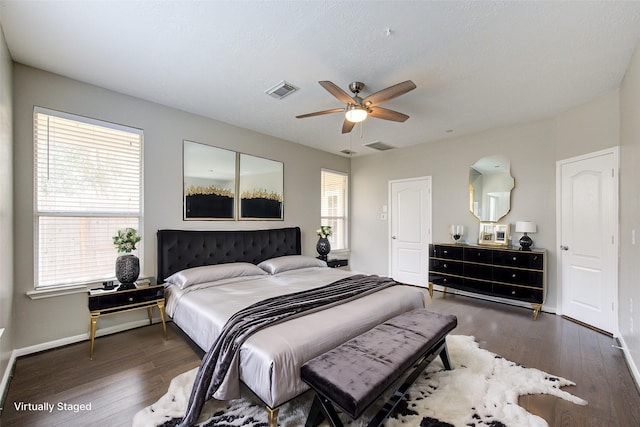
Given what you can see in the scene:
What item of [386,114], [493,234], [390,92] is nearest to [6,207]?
[390,92]

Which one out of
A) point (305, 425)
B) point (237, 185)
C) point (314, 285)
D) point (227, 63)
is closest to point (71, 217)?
point (237, 185)

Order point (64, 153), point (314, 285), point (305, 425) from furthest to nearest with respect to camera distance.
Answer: point (314, 285) < point (64, 153) < point (305, 425)

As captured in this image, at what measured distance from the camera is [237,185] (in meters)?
4.24

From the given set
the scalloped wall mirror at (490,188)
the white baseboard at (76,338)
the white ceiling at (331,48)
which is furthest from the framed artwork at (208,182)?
the scalloped wall mirror at (490,188)

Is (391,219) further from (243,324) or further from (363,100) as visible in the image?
(243,324)

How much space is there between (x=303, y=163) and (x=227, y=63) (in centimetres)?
281

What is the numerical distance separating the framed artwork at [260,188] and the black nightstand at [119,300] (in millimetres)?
1668

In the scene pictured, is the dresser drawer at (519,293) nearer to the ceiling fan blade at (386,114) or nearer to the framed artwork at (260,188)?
the ceiling fan blade at (386,114)

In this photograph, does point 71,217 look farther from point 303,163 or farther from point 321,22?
point 303,163

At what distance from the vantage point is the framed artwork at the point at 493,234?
4211 millimetres

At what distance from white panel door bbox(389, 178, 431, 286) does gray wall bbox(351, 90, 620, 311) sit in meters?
0.16

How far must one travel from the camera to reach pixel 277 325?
6.41 ft

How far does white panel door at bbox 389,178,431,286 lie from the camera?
5.27 m

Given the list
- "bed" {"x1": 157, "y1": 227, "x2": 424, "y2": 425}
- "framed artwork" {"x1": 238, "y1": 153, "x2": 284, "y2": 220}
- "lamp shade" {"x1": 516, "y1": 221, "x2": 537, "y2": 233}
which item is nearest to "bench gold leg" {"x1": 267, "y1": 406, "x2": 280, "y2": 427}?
"bed" {"x1": 157, "y1": 227, "x2": 424, "y2": 425}
